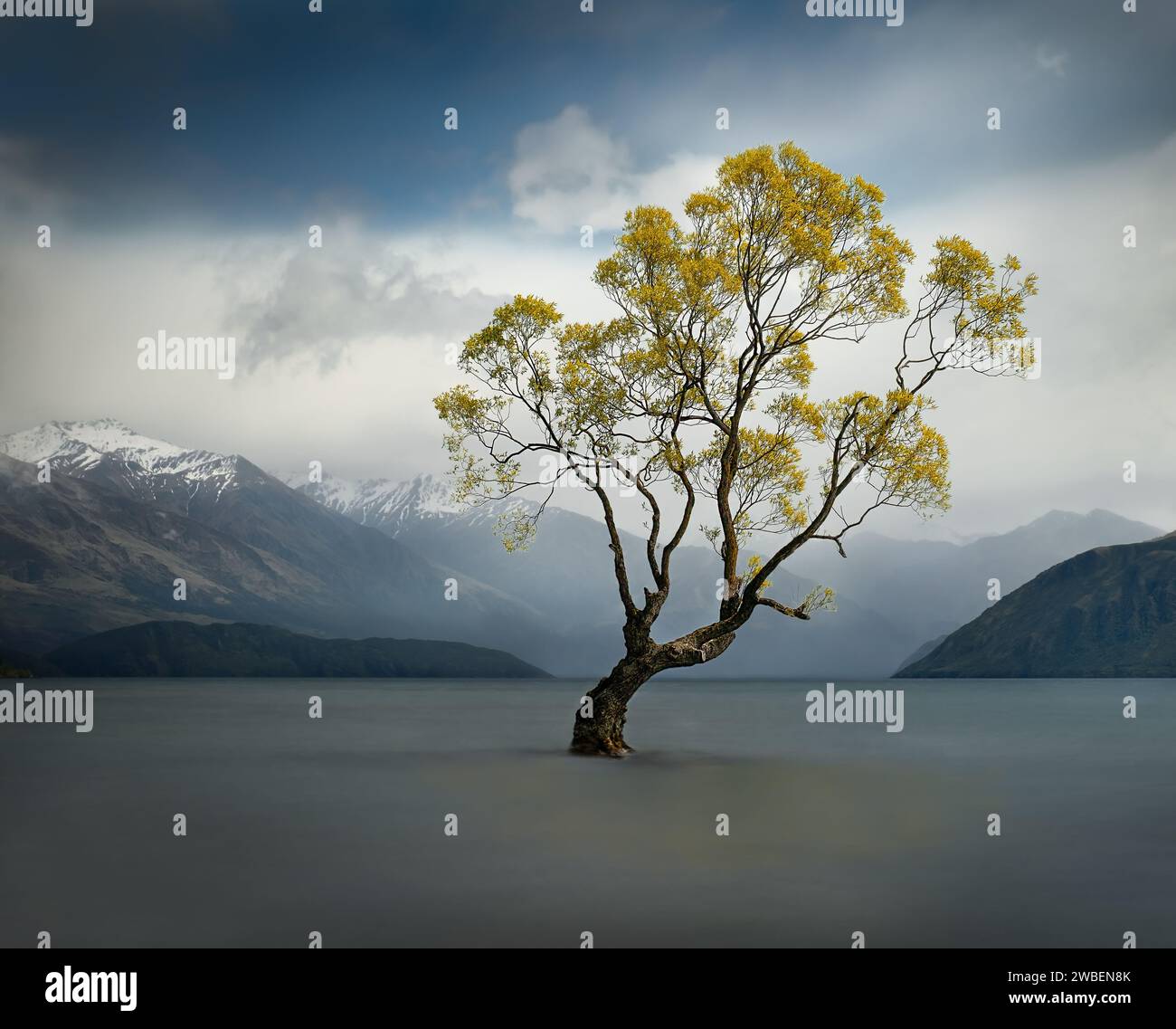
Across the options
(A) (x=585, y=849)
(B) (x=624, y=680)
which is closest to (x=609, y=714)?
(B) (x=624, y=680)

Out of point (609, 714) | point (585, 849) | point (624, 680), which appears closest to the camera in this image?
point (585, 849)

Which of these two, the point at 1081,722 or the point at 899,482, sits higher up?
the point at 899,482

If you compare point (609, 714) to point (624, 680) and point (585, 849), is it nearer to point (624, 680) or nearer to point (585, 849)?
point (624, 680)

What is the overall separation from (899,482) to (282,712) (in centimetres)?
6221

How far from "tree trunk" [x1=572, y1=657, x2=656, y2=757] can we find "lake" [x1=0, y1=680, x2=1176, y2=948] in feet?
3.90

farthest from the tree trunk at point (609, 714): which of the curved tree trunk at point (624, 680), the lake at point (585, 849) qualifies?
the lake at point (585, 849)

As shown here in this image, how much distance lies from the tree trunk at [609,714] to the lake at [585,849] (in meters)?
1.19

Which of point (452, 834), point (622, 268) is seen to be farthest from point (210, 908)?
point (622, 268)

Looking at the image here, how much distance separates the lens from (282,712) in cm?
8094

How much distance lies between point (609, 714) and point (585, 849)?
15.2m

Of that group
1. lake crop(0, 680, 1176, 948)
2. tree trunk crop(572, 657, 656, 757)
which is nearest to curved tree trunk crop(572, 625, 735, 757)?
tree trunk crop(572, 657, 656, 757)

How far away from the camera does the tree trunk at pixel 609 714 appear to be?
32438 millimetres

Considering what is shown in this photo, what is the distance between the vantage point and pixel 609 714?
111 feet

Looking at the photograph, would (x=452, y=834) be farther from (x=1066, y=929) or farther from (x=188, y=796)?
(x=1066, y=929)
